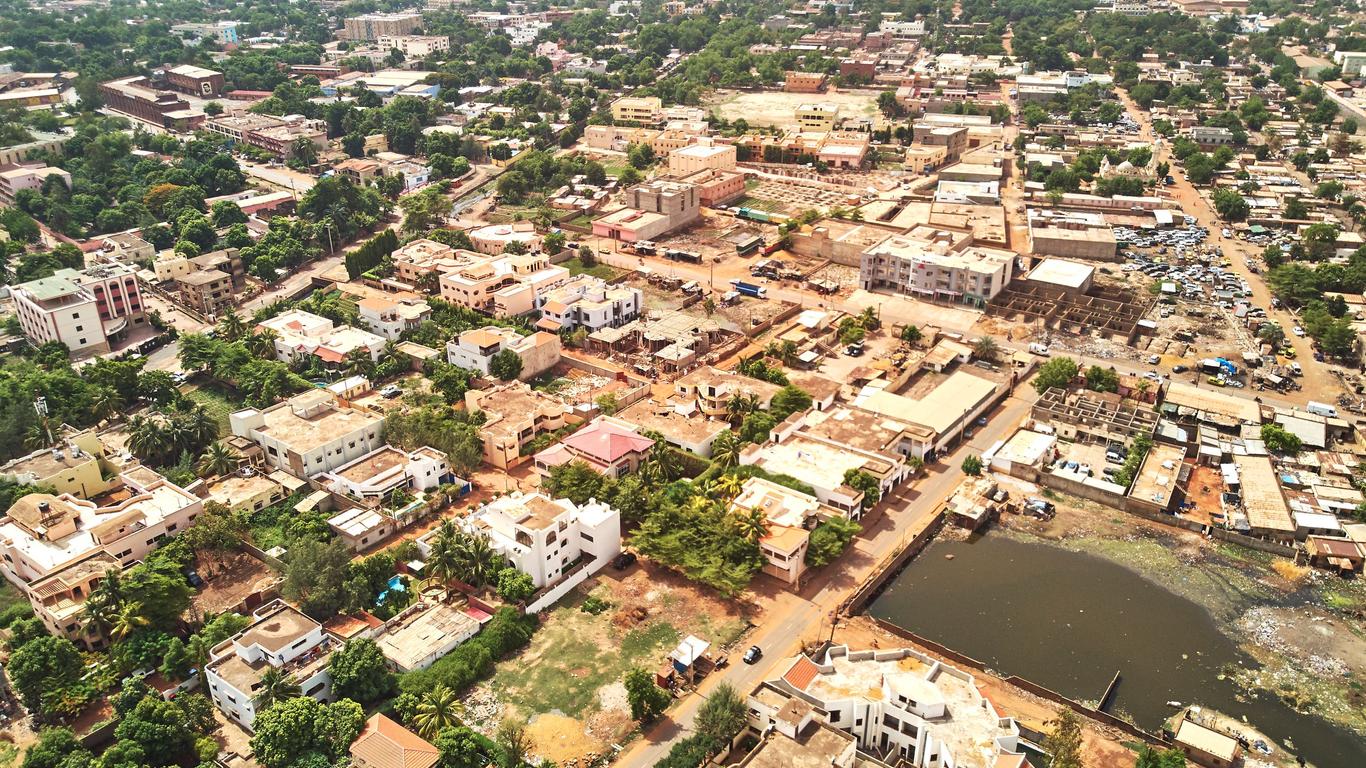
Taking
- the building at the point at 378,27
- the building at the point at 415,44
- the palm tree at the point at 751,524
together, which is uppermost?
the building at the point at 378,27

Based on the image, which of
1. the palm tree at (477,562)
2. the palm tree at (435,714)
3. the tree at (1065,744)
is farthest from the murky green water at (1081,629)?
the palm tree at (435,714)

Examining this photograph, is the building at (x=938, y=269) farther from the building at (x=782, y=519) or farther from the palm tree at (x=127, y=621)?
the palm tree at (x=127, y=621)

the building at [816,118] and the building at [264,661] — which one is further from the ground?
the building at [816,118]

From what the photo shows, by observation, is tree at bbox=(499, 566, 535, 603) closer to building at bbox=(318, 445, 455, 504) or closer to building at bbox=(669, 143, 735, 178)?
building at bbox=(318, 445, 455, 504)

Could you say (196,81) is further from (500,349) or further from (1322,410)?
(1322,410)

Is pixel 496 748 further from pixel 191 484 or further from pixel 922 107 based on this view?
Result: pixel 922 107

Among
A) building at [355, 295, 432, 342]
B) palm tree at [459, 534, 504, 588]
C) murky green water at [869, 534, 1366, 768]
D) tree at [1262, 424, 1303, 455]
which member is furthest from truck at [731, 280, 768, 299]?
palm tree at [459, 534, 504, 588]

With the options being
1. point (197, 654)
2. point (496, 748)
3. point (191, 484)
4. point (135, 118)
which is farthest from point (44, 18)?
point (496, 748)
